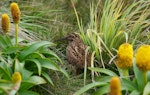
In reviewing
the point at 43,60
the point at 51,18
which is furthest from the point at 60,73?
the point at 51,18

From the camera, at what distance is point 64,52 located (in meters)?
4.21

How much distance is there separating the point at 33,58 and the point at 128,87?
0.92m

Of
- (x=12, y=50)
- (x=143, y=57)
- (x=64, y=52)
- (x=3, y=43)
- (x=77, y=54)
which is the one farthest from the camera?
(x=64, y=52)

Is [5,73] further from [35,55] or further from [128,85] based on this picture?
[128,85]

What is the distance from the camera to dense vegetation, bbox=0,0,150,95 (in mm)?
2912

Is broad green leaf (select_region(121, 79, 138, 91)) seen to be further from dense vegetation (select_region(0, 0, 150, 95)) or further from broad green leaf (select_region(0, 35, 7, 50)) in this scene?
broad green leaf (select_region(0, 35, 7, 50))

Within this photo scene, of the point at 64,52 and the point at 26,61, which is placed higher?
the point at 26,61

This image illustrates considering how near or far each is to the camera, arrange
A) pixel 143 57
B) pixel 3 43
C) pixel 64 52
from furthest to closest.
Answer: pixel 64 52, pixel 3 43, pixel 143 57

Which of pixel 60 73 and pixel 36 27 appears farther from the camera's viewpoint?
pixel 36 27

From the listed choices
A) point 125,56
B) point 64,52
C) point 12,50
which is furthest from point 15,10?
point 64,52

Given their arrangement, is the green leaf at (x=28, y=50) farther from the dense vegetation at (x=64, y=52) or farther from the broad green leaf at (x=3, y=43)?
the broad green leaf at (x=3, y=43)

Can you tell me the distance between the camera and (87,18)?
5.42 meters

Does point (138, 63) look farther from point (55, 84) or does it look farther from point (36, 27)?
point (36, 27)

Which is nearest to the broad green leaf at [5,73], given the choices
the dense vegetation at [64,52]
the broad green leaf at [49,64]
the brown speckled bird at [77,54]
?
the dense vegetation at [64,52]
